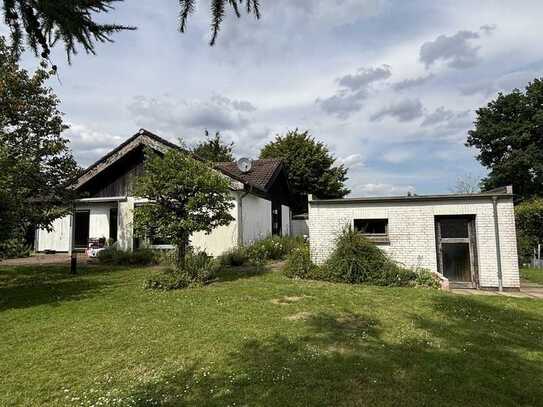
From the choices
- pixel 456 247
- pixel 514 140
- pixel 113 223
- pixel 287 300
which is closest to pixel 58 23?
pixel 287 300

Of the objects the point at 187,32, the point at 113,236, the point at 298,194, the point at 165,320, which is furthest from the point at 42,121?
the point at 298,194

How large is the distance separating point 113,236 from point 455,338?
15.7 metres

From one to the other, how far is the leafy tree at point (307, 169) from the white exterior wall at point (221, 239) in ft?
51.1

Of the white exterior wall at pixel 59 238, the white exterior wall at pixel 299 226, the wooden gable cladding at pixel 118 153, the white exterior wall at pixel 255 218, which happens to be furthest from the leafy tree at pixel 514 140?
the white exterior wall at pixel 59 238

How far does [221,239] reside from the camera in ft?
46.3

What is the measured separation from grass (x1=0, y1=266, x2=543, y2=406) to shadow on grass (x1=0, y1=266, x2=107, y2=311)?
11 cm

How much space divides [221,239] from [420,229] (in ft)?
25.5

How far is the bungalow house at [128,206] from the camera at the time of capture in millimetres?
14188

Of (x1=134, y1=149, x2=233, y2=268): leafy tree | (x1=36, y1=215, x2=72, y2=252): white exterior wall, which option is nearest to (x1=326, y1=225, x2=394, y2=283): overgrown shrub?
(x1=134, y1=149, x2=233, y2=268): leafy tree

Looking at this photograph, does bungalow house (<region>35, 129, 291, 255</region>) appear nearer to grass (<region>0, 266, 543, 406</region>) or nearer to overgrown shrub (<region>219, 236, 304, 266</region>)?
overgrown shrub (<region>219, 236, 304, 266</region>)

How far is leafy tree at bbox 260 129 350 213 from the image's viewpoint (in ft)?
97.0

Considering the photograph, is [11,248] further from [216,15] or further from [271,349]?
[216,15]

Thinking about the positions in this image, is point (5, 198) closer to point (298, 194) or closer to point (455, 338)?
point (455, 338)

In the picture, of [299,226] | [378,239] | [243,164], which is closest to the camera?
[378,239]
